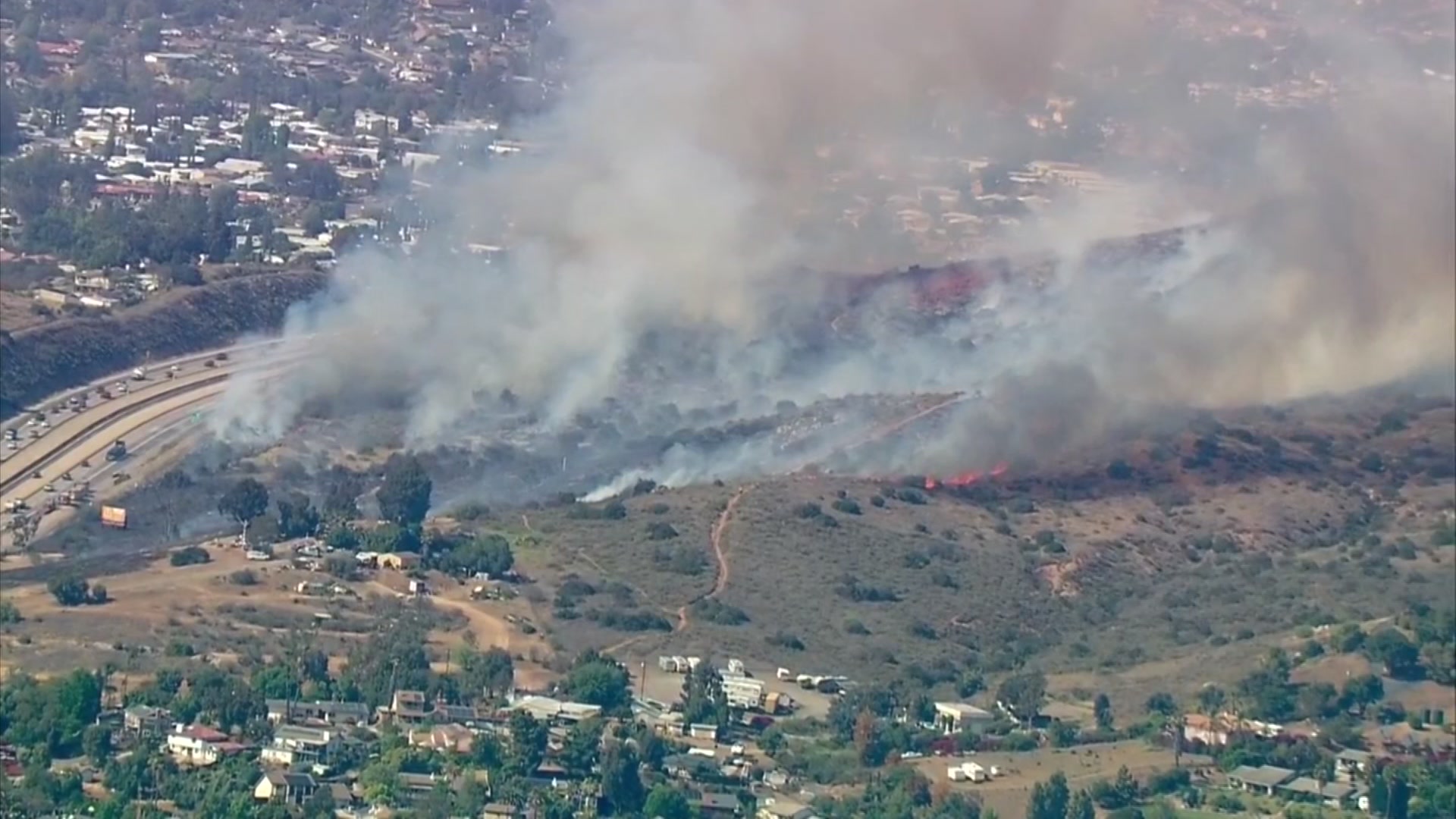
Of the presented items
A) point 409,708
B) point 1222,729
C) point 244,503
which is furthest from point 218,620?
point 1222,729

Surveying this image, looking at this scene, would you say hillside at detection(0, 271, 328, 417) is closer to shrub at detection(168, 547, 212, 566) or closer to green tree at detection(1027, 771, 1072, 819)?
shrub at detection(168, 547, 212, 566)

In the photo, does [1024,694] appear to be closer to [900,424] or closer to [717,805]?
[717,805]

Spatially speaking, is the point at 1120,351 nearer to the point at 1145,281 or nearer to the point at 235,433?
the point at 1145,281

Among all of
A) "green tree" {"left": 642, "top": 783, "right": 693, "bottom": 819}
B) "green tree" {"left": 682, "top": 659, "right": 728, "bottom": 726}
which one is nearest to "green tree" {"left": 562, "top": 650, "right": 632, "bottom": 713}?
"green tree" {"left": 682, "top": 659, "right": 728, "bottom": 726}

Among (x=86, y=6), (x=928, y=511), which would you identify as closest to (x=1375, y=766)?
(x=928, y=511)

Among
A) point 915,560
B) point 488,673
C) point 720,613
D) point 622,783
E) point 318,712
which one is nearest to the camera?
point 622,783

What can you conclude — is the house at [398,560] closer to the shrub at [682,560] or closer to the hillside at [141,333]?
the shrub at [682,560]
